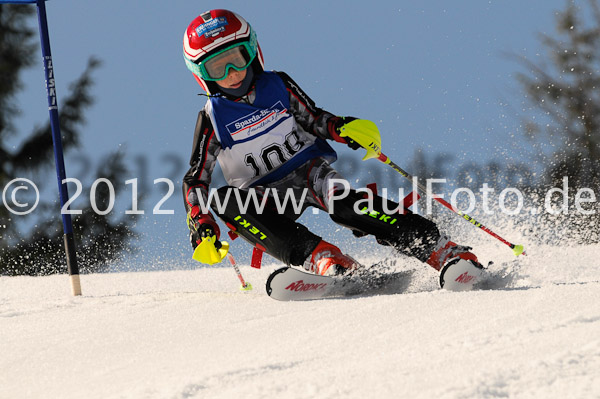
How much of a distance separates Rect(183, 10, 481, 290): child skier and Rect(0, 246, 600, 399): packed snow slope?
0.36 meters

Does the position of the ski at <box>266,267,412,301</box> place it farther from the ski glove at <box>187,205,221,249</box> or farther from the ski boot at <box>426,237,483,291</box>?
the ski glove at <box>187,205,221,249</box>

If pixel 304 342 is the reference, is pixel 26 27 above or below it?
above

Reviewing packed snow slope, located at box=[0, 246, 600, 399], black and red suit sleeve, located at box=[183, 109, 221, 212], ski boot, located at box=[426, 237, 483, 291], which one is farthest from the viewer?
black and red suit sleeve, located at box=[183, 109, 221, 212]

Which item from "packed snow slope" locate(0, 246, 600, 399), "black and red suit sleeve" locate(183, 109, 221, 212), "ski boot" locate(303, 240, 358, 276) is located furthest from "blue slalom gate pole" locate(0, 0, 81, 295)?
"ski boot" locate(303, 240, 358, 276)

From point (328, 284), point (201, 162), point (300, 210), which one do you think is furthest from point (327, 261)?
point (201, 162)

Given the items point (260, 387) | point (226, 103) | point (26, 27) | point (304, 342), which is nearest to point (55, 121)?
point (226, 103)

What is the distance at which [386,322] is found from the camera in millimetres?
2963

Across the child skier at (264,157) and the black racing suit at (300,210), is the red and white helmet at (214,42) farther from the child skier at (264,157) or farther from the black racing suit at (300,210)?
the black racing suit at (300,210)

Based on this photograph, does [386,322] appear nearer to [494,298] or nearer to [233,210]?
[494,298]

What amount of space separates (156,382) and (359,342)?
2.61 ft

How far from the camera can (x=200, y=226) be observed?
409 centimetres

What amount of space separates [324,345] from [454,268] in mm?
1216

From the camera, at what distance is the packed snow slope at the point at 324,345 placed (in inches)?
85.0

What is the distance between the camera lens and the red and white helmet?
4.06m
